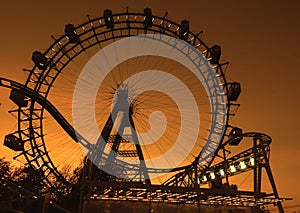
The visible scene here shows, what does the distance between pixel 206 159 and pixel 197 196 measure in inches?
445

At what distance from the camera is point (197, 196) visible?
1692 cm

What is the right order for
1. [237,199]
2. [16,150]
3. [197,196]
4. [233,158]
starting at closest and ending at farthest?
[197,196], [237,199], [233,158], [16,150]

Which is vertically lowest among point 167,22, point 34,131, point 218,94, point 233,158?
point 233,158

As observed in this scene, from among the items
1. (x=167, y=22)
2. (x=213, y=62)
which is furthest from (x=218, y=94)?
(x=167, y=22)

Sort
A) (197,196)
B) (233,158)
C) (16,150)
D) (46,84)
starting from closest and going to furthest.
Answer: (197,196), (233,158), (16,150), (46,84)

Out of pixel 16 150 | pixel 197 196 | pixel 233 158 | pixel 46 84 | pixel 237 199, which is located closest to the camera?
pixel 197 196

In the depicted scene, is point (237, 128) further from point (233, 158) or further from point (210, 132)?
point (233, 158)

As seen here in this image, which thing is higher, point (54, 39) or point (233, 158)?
point (54, 39)

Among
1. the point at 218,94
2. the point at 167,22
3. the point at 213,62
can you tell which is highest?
the point at 167,22

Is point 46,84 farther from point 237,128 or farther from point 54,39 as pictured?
point 237,128

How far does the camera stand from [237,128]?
27781 mm

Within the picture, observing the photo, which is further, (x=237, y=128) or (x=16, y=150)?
(x=237, y=128)

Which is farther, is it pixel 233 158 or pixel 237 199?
pixel 233 158

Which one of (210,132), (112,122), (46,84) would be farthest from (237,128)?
(46,84)
